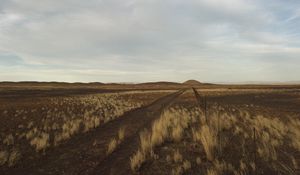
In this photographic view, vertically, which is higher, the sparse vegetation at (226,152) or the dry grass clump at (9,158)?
the sparse vegetation at (226,152)

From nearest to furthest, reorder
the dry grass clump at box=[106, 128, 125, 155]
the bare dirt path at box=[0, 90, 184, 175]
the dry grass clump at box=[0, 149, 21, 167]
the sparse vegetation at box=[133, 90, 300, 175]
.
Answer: the sparse vegetation at box=[133, 90, 300, 175], the bare dirt path at box=[0, 90, 184, 175], the dry grass clump at box=[0, 149, 21, 167], the dry grass clump at box=[106, 128, 125, 155]

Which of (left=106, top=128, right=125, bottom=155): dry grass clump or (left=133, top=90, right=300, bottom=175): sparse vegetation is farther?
(left=106, top=128, right=125, bottom=155): dry grass clump

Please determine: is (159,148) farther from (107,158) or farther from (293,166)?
(293,166)

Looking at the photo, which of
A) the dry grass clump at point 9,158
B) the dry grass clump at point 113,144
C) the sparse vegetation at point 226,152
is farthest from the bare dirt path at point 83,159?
the sparse vegetation at point 226,152

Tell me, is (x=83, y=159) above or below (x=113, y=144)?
Result: below

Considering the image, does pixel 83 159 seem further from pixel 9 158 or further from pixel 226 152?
pixel 226 152

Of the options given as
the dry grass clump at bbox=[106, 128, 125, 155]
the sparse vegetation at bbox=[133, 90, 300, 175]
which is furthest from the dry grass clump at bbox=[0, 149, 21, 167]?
the sparse vegetation at bbox=[133, 90, 300, 175]

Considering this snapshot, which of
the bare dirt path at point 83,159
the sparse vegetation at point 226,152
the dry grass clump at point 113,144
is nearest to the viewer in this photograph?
the sparse vegetation at point 226,152

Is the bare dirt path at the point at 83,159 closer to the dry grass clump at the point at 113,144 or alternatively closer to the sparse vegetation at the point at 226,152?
the dry grass clump at the point at 113,144

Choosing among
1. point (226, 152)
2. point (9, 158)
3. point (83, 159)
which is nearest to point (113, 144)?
point (83, 159)

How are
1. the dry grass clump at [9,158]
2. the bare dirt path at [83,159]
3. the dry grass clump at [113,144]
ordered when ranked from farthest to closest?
1. the dry grass clump at [113,144]
2. the dry grass clump at [9,158]
3. the bare dirt path at [83,159]

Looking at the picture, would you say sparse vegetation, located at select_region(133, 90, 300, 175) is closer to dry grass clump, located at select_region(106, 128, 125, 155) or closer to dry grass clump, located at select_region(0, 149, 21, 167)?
dry grass clump, located at select_region(106, 128, 125, 155)

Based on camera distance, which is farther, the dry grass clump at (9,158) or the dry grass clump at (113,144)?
the dry grass clump at (113,144)

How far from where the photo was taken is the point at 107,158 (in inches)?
324
